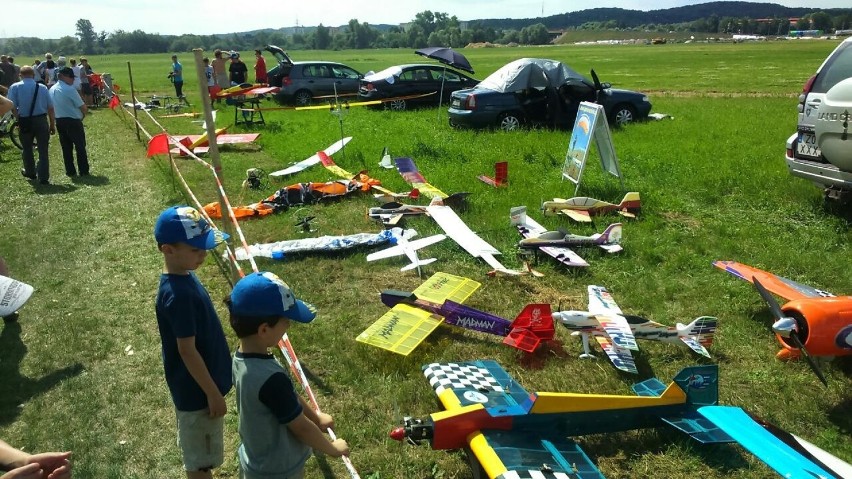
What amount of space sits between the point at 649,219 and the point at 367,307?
14.5 feet

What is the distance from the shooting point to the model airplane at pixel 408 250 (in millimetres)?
6441

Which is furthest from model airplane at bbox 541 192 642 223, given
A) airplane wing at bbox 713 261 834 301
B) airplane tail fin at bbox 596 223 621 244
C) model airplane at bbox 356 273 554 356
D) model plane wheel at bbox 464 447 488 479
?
model plane wheel at bbox 464 447 488 479

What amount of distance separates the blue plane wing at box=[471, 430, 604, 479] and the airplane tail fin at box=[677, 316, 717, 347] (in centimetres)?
177

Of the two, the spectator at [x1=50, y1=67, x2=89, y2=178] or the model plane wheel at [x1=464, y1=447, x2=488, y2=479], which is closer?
the model plane wheel at [x1=464, y1=447, x2=488, y2=479]

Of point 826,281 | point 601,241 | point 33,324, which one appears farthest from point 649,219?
point 33,324

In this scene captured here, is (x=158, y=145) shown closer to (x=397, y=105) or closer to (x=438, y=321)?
(x=438, y=321)

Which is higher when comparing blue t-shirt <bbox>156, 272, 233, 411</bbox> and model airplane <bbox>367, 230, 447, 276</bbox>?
blue t-shirt <bbox>156, 272, 233, 411</bbox>

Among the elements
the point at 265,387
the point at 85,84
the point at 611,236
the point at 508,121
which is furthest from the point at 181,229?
the point at 85,84

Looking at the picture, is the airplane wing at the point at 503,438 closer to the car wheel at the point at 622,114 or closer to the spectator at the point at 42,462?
the spectator at the point at 42,462

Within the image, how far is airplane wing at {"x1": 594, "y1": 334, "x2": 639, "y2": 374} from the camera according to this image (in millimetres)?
4421

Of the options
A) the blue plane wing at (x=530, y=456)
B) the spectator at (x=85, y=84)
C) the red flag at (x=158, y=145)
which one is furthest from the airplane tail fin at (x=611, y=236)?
the spectator at (x=85, y=84)

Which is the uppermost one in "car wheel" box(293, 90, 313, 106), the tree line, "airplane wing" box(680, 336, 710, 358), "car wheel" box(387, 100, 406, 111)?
the tree line

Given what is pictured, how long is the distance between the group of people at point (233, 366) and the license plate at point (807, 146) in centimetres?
703

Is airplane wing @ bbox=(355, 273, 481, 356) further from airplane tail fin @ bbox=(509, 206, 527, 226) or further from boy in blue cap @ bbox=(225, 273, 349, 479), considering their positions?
boy in blue cap @ bbox=(225, 273, 349, 479)
